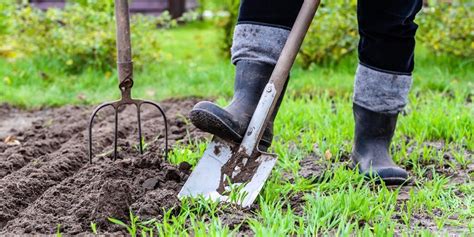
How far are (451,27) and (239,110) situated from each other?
3.94 meters

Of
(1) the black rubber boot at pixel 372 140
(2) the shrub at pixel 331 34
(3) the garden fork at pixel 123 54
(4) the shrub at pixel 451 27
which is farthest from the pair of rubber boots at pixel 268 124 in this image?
(4) the shrub at pixel 451 27

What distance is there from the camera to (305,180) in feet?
9.25

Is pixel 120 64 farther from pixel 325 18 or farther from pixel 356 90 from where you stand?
pixel 325 18

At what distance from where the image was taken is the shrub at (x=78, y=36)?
20.8 feet

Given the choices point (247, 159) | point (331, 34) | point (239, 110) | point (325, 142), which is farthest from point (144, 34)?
point (247, 159)

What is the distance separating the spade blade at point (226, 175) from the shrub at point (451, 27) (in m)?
3.88

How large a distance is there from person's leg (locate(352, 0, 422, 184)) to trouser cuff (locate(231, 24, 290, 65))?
358mm

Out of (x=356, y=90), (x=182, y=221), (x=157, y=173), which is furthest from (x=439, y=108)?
(x=182, y=221)

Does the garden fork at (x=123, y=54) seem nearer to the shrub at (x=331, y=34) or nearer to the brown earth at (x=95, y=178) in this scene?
the brown earth at (x=95, y=178)

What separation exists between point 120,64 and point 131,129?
1269 mm

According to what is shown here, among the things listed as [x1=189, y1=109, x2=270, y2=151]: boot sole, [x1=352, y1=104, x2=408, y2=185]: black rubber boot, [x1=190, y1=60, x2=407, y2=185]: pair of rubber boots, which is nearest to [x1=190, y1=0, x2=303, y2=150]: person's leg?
[x1=190, y1=60, x2=407, y2=185]: pair of rubber boots

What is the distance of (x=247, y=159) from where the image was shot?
8.75 feet

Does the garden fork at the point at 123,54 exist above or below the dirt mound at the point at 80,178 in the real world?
above

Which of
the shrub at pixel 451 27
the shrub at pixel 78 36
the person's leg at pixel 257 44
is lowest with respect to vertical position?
the shrub at pixel 78 36
